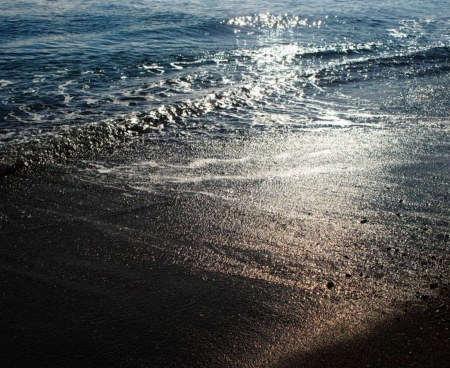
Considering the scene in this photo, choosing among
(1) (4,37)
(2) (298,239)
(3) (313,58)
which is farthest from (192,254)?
(1) (4,37)

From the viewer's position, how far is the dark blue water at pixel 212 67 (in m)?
7.27

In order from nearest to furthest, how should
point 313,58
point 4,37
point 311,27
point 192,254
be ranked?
1. point 192,254
2. point 313,58
3. point 4,37
4. point 311,27

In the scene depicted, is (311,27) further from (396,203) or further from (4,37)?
(396,203)

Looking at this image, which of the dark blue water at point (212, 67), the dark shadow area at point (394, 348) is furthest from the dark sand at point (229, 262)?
the dark blue water at point (212, 67)

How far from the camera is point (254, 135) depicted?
21.4 feet

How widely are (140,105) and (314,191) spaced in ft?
13.5

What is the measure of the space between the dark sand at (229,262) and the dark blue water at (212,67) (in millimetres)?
1760

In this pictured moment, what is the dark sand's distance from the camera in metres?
2.74

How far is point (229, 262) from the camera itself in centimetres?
358

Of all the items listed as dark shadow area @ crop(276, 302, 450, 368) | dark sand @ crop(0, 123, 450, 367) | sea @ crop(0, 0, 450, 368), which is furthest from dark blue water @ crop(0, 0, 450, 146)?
dark shadow area @ crop(276, 302, 450, 368)

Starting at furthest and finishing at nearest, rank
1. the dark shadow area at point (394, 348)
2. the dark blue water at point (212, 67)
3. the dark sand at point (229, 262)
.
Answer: the dark blue water at point (212, 67) → the dark sand at point (229, 262) → the dark shadow area at point (394, 348)

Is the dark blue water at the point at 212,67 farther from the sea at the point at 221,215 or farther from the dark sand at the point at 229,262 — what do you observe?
the dark sand at the point at 229,262

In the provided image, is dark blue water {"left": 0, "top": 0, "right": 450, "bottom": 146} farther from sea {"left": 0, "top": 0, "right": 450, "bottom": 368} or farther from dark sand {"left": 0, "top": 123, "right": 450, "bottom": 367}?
dark sand {"left": 0, "top": 123, "right": 450, "bottom": 367}

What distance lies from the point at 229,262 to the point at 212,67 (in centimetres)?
772
